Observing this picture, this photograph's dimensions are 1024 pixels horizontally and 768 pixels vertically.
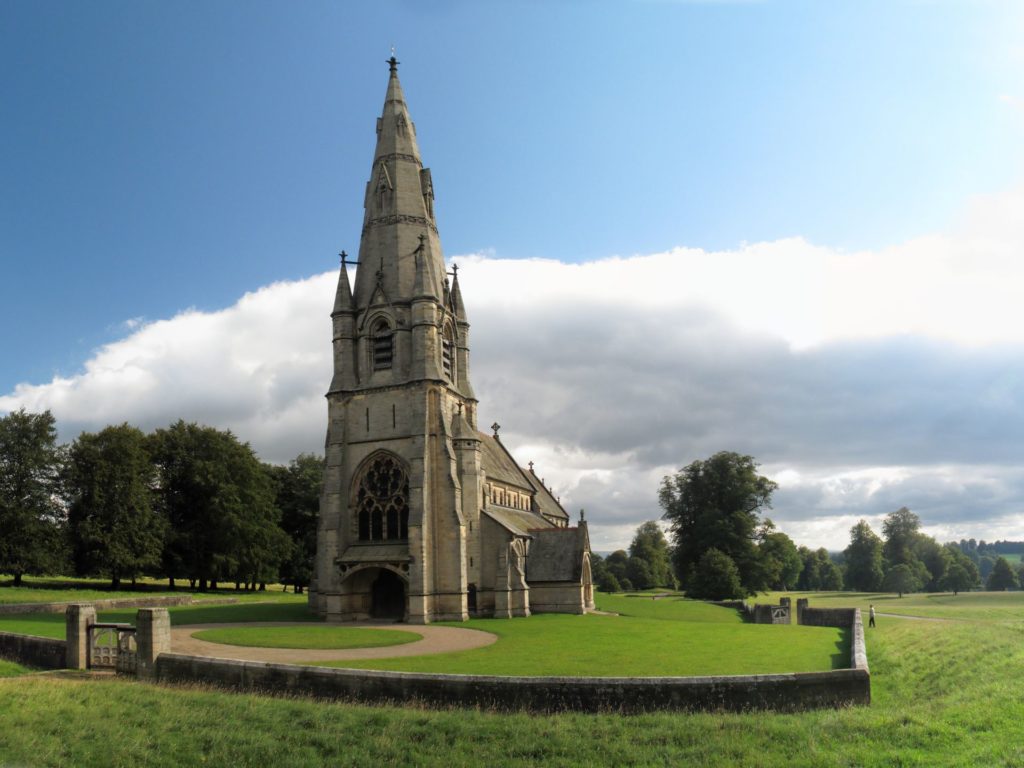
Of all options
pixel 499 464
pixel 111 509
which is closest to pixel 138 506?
pixel 111 509

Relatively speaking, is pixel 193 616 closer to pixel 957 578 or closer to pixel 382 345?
pixel 382 345

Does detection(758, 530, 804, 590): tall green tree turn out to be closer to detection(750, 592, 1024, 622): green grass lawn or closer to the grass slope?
detection(750, 592, 1024, 622): green grass lawn

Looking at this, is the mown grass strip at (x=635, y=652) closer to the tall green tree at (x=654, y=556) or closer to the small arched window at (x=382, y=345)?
the small arched window at (x=382, y=345)

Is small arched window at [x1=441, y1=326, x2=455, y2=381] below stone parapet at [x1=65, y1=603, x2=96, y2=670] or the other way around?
the other way around

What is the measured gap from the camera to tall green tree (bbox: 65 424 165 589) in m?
53.8

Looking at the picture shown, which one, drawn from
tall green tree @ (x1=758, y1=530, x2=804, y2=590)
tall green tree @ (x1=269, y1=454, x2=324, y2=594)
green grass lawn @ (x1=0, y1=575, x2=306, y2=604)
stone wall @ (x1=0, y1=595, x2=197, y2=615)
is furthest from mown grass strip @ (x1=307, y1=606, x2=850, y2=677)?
tall green tree @ (x1=269, y1=454, x2=324, y2=594)

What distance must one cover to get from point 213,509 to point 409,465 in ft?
86.3

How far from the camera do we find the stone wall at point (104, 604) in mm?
38031

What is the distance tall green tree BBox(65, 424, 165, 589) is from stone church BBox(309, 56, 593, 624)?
57.4 ft

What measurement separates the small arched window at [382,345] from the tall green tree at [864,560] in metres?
71.9

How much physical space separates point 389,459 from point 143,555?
80.7 ft

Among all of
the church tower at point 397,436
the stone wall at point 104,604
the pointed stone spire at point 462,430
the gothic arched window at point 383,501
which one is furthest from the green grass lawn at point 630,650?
the stone wall at point 104,604

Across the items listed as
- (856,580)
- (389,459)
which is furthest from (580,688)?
(856,580)

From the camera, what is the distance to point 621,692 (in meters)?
17.0
